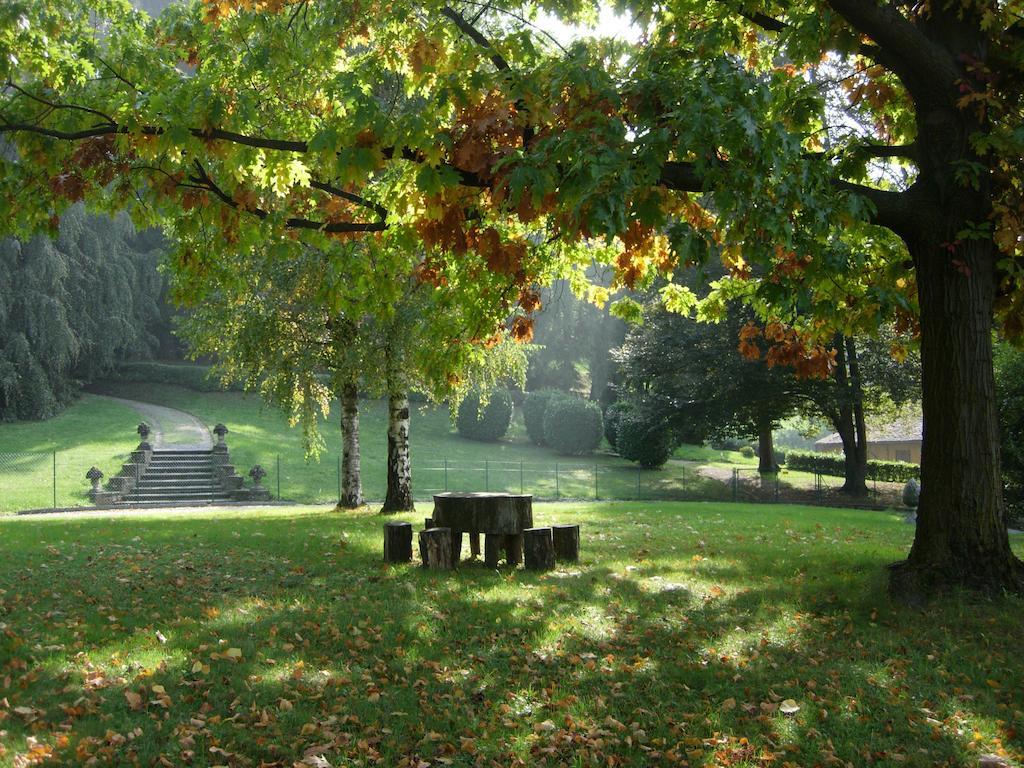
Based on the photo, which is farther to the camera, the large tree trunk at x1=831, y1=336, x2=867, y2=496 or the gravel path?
the gravel path

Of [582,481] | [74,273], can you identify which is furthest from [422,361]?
[74,273]

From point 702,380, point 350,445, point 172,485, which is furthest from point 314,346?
point 702,380

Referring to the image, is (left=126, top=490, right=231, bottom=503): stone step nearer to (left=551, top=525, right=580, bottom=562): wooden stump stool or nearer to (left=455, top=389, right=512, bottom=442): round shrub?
(left=551, top=525, right=580, bottom=562): wooden stump stool

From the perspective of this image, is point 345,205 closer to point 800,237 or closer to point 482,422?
point 800,237

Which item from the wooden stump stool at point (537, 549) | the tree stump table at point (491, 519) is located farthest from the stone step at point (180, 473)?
the wooden stump stool at point (537, 549)

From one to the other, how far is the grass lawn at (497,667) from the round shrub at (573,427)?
31103 millimetres

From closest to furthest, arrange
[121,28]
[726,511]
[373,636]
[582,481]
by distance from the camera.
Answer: [373,636]
[121,28]
[726,511]
[582,481]

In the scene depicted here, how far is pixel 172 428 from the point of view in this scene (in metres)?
33.7

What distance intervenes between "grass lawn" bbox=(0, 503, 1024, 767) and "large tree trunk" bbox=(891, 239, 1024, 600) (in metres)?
0.33

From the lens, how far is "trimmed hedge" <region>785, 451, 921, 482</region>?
3769cm

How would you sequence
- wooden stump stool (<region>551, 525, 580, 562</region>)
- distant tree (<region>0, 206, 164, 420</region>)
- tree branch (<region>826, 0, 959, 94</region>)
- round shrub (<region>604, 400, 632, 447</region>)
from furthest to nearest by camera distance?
round shrub (<region>604, 400, 632, 447</region>)
distant tree (<region>0, 206, 164, 420</region>)
wooden stump stool (<region>551, 525, 580, 562</region>)
tree branch (<region>826, 0, 959, 94</region>)

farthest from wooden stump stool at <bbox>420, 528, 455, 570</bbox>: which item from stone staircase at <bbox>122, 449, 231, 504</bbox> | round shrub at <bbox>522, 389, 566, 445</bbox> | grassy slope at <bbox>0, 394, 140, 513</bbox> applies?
round shrub at <bbox>522, 389, 566, 445</bbox>

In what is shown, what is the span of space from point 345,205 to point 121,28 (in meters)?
2.72

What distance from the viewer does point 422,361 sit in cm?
905
